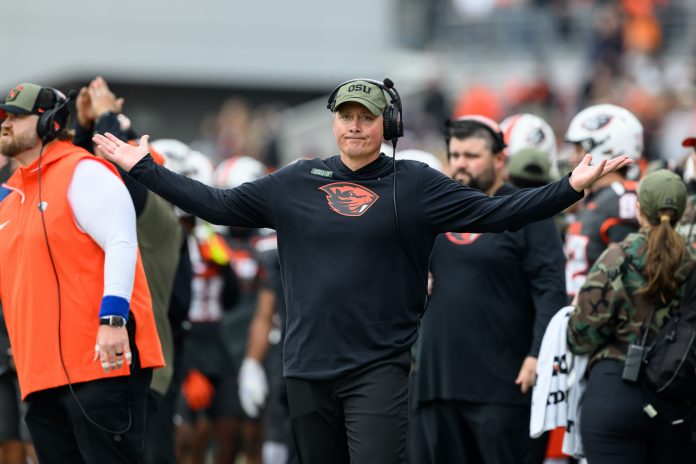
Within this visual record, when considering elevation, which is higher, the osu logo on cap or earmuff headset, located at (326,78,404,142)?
the osu logo on cap

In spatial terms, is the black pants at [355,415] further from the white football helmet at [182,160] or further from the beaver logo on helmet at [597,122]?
the white football helmet at [182,160]

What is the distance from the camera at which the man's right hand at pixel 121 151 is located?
6.16 m

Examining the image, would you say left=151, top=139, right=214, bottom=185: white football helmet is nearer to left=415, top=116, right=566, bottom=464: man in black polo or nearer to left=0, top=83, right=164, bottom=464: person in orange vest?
left=415, top=116, right=566, bottom=464: man in black polo

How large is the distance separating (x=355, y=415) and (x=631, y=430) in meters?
1.47

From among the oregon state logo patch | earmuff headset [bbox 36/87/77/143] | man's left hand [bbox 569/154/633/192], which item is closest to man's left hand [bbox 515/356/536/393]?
the oregon state logo patch

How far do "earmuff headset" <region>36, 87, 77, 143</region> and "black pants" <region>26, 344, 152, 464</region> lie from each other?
111 centimetres

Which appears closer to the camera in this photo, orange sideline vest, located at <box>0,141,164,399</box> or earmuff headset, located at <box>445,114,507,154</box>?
orange sideline vest, located at <box>0,141,164,399</box>

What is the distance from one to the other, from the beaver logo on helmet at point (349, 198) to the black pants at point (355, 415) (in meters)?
0.68

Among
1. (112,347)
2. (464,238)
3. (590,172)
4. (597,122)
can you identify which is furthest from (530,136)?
(112,347)

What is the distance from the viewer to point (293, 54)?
2738 centimetres

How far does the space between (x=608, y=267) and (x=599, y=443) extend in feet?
2.80

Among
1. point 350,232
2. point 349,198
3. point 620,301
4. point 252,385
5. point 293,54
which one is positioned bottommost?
point 252,385

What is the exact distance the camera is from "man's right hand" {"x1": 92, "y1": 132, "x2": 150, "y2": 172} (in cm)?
616

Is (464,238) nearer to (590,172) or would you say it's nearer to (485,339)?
(485,339)
